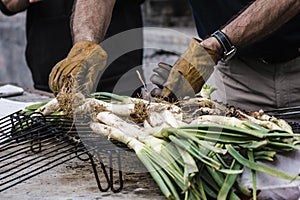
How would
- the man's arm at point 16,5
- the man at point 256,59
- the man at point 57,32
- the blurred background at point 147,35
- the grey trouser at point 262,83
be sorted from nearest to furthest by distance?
the man at point 256,59, the grey trouser at point 262,83, the man at point 57,32, the man's arm at point 16,5, the blurred background at point 147,35

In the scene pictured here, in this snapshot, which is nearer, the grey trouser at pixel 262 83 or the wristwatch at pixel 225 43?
the wristwatch at pixel 225 43

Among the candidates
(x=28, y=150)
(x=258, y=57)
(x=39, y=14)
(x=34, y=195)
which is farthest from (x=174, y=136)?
(x=39, y=14)

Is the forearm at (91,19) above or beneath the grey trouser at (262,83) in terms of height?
above

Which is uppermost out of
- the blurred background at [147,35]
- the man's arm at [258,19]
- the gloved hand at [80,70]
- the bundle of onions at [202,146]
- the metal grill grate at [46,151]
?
the man's arm at [258,19]

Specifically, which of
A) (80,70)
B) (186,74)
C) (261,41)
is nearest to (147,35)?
(261,41)

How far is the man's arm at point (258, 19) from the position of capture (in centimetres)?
242

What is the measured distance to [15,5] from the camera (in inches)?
145

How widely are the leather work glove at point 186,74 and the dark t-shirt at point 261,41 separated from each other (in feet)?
1.64

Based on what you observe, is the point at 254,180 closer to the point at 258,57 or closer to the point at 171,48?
the point at 258,57

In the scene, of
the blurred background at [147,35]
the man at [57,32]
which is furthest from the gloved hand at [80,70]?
the blurred background at [147,35]

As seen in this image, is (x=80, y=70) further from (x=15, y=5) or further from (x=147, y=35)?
(x=147, y=35)

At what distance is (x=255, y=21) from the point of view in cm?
242

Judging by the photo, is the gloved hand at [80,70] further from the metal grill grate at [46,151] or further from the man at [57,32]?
the man at [57,32]

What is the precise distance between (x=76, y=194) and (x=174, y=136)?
35 centimetres
